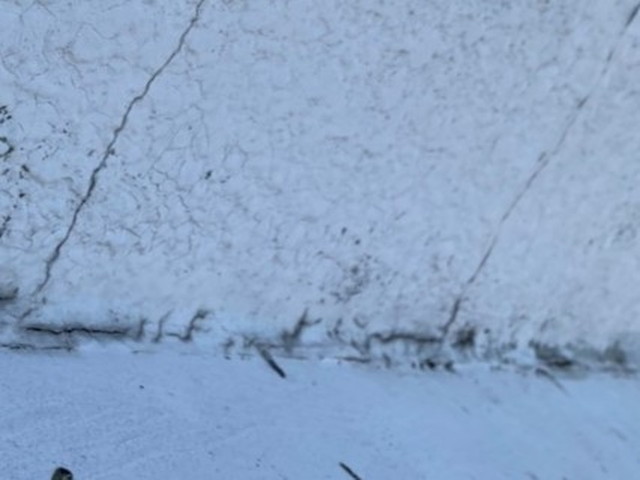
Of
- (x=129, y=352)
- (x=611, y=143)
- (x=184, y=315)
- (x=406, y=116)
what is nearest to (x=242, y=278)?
(x=184, y=315)

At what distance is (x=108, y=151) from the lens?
8.78 ft

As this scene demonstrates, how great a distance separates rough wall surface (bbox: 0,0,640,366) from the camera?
262 centimetres

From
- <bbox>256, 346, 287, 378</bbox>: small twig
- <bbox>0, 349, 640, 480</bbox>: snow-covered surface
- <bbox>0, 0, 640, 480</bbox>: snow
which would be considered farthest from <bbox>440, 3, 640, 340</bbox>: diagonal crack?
<bbox>256, 346, 287, 378</bbox>: small twig

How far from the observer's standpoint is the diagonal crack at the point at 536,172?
342cm

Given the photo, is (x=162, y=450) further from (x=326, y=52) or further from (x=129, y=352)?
(x=326, y=52)

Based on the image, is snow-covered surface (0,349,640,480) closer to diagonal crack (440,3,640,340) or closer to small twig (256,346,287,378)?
small twig (256,346,287,378)

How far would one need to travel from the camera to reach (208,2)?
8.72 feet

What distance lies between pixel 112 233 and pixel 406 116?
826 millimetres

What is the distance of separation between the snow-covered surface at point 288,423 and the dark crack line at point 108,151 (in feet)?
0.68

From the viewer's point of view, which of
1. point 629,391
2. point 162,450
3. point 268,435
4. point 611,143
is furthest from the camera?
point 629,391

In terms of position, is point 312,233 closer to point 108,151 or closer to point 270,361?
point 270,361

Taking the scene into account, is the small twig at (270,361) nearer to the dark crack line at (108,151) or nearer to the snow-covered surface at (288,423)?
the snow-covered surface at (288,423)

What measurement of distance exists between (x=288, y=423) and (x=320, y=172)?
63 centimetres

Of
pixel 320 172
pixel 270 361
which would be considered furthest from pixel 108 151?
pixel 270 361
